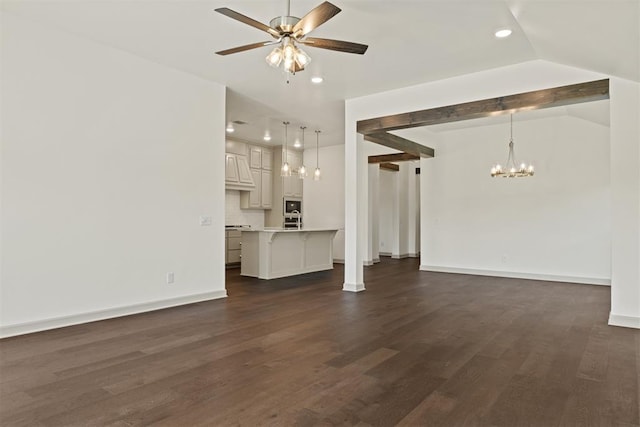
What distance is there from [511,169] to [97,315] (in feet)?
22.9

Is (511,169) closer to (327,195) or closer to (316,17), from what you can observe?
(327,195)

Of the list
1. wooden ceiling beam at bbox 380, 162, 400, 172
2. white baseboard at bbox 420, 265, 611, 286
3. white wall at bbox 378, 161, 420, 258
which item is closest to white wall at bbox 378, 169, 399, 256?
white wall at bbox 378, 161, 420, 258

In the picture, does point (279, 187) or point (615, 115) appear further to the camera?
point (279, 187)

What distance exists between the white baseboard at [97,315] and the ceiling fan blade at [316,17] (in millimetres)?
3531

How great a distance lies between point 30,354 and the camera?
310cm

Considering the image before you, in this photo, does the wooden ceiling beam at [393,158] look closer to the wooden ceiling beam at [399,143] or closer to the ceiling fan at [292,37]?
the wooden ceiling beam at [399,143]

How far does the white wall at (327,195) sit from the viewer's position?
9922mm

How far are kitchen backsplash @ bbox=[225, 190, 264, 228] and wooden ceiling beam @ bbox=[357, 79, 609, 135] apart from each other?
176 inches

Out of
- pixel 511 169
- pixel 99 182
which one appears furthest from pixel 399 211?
pixel 99 182

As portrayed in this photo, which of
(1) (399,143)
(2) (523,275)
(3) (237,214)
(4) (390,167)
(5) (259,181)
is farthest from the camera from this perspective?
(4) (390,167)

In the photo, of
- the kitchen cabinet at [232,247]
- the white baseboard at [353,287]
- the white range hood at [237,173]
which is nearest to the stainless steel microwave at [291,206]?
the white range hood at [237,173]

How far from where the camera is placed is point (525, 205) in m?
7.35

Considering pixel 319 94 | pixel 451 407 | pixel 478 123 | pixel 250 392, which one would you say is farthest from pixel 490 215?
pixel 250 392

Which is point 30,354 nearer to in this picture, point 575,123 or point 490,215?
point 490,215
